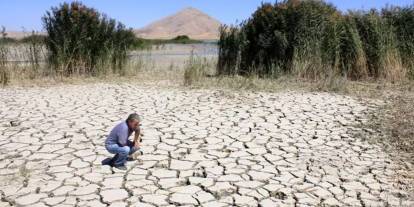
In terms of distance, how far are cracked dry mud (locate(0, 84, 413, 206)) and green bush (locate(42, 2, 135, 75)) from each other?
3.71 meters

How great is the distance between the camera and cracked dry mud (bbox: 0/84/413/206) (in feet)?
15.5

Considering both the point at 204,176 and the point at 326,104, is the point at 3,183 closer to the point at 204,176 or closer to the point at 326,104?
the point at 204,176

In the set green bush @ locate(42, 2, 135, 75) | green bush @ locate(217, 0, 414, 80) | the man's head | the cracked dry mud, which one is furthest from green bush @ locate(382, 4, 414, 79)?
the man's head

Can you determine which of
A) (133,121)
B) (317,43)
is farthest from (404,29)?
(133,121)

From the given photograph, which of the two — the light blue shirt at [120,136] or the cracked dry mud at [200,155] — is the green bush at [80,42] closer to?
the cracked dry mud at [200,155]

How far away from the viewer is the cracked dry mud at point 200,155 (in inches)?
186

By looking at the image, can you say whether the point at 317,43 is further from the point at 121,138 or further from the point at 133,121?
the point at 121,138

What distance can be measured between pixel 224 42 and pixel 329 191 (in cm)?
884

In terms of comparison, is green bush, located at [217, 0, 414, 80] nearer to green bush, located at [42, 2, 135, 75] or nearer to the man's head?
green bush, located at [42, 2, 135, 75]

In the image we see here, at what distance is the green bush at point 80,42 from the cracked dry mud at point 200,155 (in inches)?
146

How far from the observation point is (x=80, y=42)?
508 inches

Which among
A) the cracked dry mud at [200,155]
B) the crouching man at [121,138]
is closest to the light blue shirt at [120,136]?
the crouching man at [121,138]

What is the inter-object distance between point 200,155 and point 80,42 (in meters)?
8.00

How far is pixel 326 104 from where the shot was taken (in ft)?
29.4
